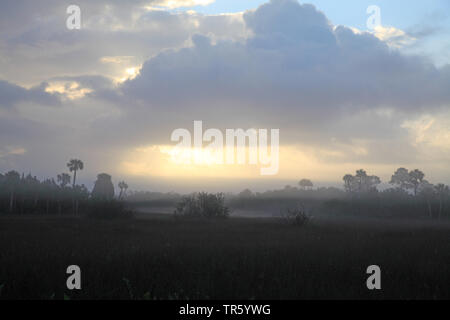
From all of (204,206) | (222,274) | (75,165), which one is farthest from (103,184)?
(222,274)

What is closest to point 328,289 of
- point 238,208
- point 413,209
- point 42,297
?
point 42,297

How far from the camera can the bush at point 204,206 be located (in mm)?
42656

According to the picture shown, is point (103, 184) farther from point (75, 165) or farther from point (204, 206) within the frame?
point (204, 206)

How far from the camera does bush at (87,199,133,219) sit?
124ft

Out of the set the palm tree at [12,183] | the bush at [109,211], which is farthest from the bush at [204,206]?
the palm tree at [12,183]

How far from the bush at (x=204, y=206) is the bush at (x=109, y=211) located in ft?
23.2

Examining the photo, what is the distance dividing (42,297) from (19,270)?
8.22 ft

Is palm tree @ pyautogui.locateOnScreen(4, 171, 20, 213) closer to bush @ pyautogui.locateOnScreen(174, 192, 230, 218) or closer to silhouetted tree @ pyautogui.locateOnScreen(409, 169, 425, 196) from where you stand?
bush @ pyautogui.locateOnScreen(174, 192, 230, 218)

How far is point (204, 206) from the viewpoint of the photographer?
43.3m

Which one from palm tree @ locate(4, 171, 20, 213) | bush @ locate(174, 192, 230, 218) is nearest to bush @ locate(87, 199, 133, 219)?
bush @ locate(174, 192, 230, 218)

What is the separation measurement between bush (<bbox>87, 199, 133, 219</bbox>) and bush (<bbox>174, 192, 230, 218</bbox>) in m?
7.08

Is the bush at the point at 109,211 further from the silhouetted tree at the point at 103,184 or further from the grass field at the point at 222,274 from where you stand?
the silhouetted tree at the point at 103,184

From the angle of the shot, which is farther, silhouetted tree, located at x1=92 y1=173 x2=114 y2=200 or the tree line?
silhouetted tree, located at x1=92 y1=173 x2=114 y2=200
